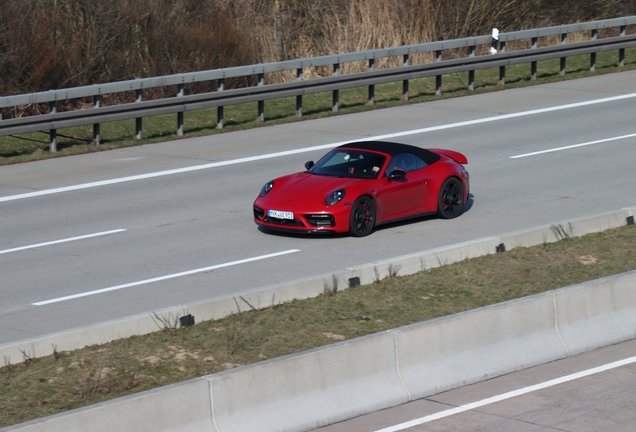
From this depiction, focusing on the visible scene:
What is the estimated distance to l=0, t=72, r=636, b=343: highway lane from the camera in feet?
41.3

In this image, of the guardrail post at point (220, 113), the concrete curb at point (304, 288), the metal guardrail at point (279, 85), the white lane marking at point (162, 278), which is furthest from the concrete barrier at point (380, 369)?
the guardrail post at point (220, 113)

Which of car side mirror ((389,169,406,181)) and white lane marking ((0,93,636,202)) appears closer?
car side mirror ((389,169,406,181))

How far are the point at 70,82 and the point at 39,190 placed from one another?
753cm

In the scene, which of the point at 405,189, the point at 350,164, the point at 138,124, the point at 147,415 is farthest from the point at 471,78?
the point at 147,415

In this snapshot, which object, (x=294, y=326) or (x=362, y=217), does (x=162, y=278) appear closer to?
(x=294, y=326)

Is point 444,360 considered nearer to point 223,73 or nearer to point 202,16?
point 223,73

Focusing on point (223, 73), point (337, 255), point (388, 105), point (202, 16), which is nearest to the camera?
point (337, 255)

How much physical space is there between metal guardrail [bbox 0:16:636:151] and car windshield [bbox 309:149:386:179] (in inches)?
285

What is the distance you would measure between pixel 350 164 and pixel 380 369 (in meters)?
7.00

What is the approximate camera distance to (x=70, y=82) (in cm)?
2527

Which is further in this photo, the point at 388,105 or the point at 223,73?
the point at 388,105

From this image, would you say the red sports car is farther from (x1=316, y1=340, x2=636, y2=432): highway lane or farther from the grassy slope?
(x1=316, y1=340, x2=636, y2=432): highway lane

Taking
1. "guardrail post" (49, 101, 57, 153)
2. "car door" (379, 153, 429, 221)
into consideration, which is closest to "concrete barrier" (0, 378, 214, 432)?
"car door" (379, 153, 429, 221)

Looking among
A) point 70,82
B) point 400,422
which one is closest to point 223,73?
point 70,82
